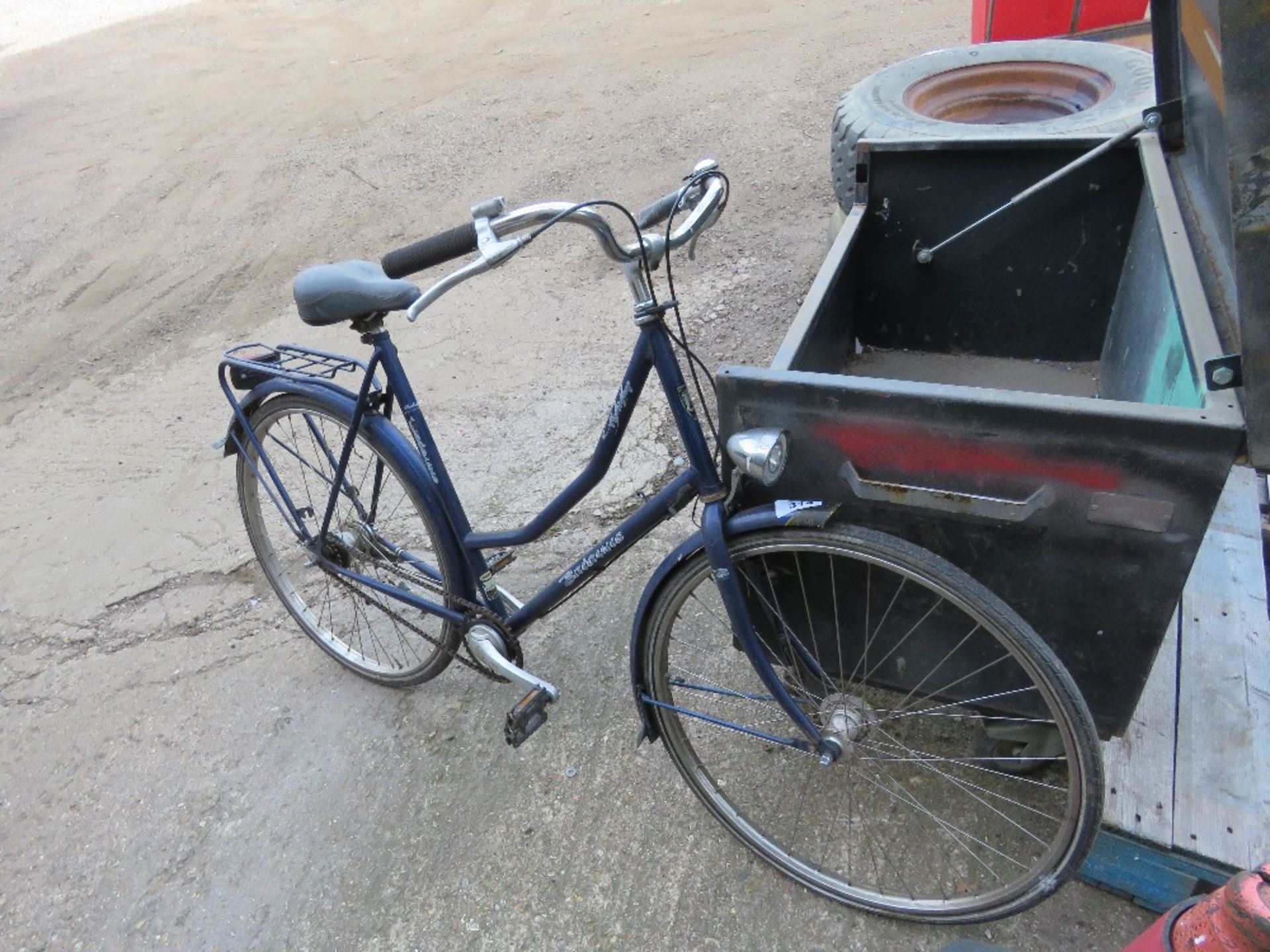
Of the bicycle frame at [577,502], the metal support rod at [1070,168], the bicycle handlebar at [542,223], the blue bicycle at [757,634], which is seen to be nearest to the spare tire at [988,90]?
the metal support rod at [1070,168]

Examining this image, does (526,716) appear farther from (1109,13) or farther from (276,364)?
(1109,13)

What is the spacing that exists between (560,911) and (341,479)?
126 centimetres

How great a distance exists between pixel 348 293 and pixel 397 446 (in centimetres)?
40

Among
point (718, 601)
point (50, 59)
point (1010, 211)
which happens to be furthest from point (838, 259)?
point (50, 59)

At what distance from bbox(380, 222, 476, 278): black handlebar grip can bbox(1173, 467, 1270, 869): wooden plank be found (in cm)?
178

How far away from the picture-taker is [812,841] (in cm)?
219

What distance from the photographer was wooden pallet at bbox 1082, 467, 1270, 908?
1789 mm

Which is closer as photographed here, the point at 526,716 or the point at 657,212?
the point at 657,212

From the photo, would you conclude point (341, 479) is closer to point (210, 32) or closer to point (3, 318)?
point (3, 318)

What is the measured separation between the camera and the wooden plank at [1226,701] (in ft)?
5.86

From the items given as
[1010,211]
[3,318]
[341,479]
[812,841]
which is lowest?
[812,841]

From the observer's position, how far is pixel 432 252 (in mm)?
1640

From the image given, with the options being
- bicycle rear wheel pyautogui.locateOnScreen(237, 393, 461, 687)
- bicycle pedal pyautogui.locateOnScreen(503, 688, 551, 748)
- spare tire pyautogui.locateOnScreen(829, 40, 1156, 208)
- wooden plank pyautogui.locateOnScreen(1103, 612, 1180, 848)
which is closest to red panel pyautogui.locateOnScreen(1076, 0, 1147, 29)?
spare tire pyautogui.locateOnScreen(829, 40, 1156, 208)

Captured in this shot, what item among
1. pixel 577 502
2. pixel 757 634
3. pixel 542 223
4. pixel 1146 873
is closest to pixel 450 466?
pixel 577 502
